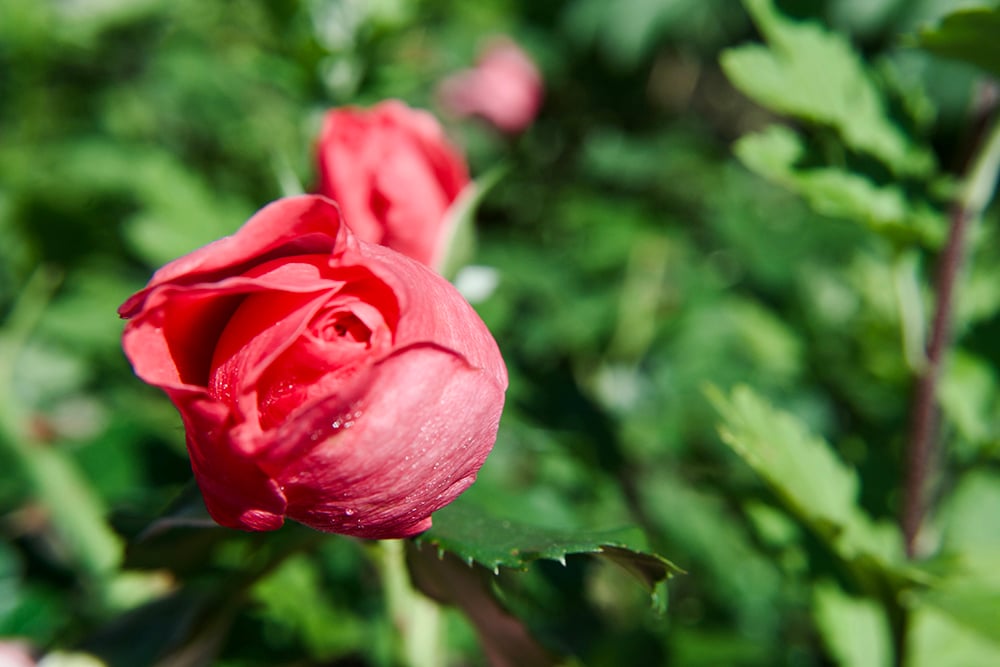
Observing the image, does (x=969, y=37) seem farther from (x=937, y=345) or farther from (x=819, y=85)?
(x=937, y=345)

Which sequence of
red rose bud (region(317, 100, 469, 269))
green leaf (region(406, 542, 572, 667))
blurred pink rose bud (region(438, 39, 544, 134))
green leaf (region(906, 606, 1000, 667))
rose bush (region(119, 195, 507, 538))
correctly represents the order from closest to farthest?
rose bush (region(119, 195, 507, 538)) → green leaf (region(406, 542, 572, 667)) → red rose bud (region(317, 100, 469, 269)) → green leaf (region(906, 606, 1000, 667)) → blurred pink rose bud (region(438, 39, 544, 134))

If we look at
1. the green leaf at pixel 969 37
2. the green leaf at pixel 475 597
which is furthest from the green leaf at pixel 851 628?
the green leaf at pixel 969 37

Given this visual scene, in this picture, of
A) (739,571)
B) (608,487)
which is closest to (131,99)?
(608,487)

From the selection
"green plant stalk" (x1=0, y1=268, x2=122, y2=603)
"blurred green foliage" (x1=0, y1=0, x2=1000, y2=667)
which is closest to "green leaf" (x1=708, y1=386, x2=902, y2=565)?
"blurred green foliage" (x1=0, y1=0, x2=1000, y2=667)

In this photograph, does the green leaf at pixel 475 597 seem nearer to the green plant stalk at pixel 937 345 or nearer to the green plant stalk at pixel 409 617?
the green plant stalk at pixel 409 617

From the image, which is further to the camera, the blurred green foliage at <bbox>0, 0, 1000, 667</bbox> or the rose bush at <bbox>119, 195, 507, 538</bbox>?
the blurred green foliage at <bbox>0, 0, 1000, 667</bbox>

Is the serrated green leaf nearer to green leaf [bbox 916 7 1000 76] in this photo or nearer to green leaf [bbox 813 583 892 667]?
green leaf [bbox 916 7 1000 76]

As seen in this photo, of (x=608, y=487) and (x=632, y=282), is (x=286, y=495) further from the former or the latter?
(x=632, y=282)

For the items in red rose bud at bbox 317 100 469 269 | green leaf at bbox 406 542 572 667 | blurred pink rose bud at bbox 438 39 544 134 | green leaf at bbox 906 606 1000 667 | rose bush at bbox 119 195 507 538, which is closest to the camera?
rose bush at bbox 119 195 507 538
